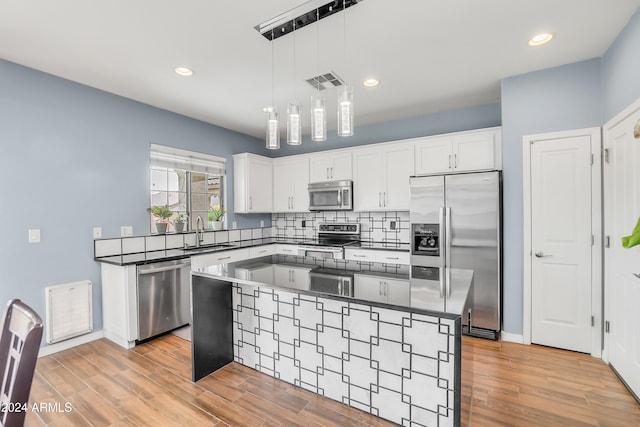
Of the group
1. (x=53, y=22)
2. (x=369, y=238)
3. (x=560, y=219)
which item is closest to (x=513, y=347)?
(x=560, y=219)

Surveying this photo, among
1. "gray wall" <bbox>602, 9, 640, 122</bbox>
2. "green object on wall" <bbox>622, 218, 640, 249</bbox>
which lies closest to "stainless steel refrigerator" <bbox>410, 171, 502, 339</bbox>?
"gray wall" <bbox>602, 9, 640, 122</bbox>

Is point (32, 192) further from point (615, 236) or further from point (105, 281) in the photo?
point (615, 236)

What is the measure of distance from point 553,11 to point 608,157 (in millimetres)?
1317

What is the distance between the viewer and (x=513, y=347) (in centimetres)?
288

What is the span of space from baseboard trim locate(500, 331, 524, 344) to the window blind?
4.18 meters

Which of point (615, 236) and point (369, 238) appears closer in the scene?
point (615, 236)

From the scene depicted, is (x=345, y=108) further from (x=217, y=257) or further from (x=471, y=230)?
(x=217, y=257)

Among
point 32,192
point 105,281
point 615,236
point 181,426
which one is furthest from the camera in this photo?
point 105,281

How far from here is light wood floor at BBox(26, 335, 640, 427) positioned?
188 centimetres

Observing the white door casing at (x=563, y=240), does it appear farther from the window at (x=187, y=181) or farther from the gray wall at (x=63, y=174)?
the gray wall at (x=63, y=174)

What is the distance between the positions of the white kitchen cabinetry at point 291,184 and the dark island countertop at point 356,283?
248 cm

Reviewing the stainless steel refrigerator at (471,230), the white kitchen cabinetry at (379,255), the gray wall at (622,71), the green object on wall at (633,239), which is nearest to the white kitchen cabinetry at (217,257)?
the white kitchen cabinetry at (379,255)

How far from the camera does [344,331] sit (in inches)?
77.2

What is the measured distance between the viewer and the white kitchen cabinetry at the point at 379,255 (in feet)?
12.4
